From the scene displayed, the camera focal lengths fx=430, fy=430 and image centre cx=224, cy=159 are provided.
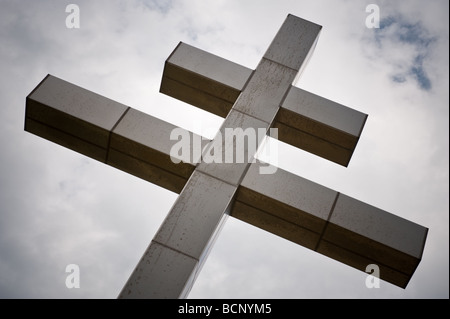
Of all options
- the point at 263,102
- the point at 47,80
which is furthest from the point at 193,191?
the point at 47,80

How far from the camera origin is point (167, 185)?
14.0ft

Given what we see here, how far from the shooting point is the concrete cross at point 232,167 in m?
3.52

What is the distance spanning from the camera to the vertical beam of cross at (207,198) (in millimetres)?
3135

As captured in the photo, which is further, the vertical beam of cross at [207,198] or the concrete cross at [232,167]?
the concrete cross at [232,167]

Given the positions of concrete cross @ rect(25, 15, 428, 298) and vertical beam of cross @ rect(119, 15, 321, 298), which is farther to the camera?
concrete cross @ rect(25, 15, 428, 298)

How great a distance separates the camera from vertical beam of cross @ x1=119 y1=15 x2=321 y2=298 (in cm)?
313

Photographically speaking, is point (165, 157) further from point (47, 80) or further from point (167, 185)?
point (47, 80)

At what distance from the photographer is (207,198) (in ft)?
12.1

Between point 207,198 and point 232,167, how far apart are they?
1.44ft

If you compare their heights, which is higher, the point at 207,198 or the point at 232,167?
the point at 232,167
